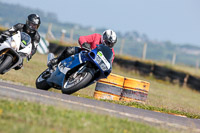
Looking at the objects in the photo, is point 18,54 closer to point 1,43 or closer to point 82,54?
point 1,43

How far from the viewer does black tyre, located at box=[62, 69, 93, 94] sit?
32.0 ft

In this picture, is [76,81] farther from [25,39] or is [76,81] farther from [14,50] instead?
[25,39]

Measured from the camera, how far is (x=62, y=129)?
5.21m

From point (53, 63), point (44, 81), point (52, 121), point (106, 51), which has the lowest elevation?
point (44, 81)

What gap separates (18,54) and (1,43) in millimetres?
495

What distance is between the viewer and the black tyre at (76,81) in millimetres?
9758

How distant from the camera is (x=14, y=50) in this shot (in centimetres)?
1147

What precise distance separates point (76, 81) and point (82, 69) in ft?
0.93

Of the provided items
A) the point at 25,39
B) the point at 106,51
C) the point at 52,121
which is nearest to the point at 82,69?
the point at 106,51

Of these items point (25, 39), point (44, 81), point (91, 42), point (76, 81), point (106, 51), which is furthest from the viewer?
point (25, 39)

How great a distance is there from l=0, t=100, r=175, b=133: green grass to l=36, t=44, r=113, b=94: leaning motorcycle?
10.7 ft

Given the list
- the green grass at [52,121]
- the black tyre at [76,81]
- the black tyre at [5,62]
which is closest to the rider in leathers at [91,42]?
the black tyre at [76,81]

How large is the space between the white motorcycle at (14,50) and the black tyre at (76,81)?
1939 mm

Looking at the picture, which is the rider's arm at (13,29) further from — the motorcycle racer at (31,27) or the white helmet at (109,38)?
the white helmet at (109,38)
